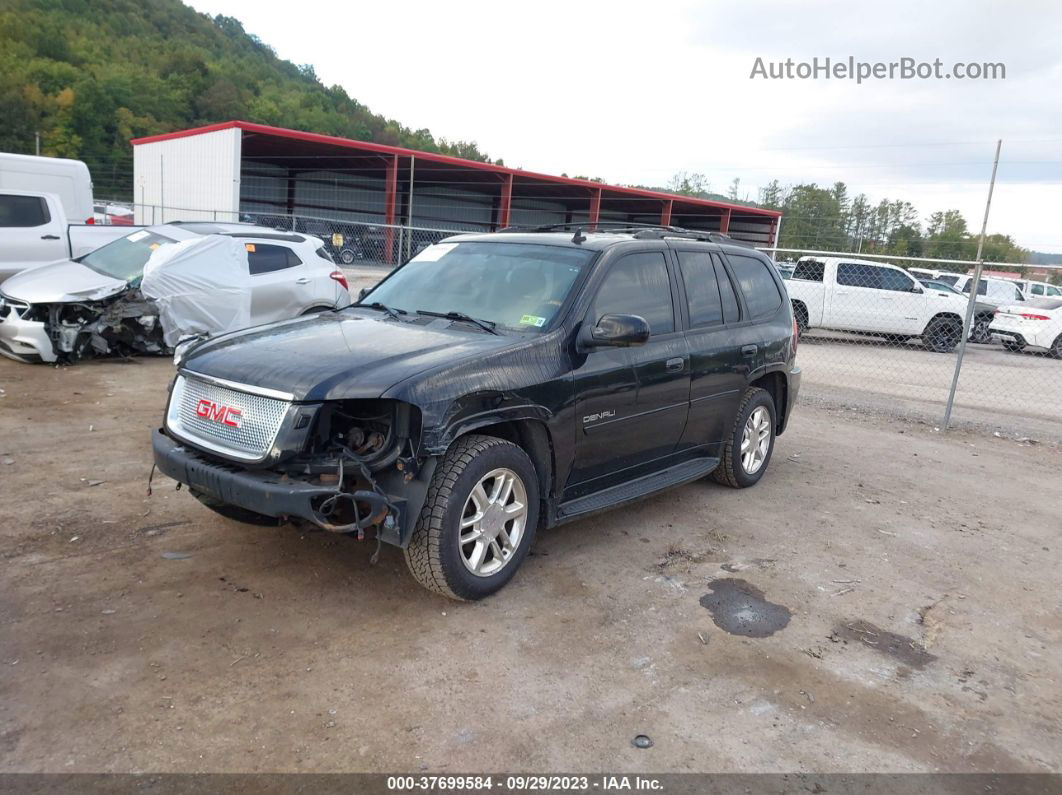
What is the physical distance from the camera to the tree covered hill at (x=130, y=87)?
202 feet

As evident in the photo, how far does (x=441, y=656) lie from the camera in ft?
11.3

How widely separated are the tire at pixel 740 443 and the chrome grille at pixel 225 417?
11.1 ft

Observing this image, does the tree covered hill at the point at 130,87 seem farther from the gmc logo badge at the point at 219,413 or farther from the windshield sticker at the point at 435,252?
the gmc logo badge at the point at 219,413

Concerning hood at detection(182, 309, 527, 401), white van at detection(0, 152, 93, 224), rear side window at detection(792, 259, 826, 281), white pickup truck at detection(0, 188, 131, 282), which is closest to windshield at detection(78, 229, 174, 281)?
white pickup truck at detection(0, 188, 131, 282)

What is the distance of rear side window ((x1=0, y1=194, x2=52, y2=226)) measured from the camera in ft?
35.4

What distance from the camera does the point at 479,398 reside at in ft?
12.4

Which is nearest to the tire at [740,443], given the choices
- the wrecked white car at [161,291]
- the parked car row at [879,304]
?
the wrecked white car at [161,291]

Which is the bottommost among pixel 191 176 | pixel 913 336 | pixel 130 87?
pixel 913 336

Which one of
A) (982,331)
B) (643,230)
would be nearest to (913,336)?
(982,331)

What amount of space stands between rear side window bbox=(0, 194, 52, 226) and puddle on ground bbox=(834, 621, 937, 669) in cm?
1153

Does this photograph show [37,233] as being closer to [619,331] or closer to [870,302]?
[619,331]

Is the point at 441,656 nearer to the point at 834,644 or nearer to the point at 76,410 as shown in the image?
the point at 834,644

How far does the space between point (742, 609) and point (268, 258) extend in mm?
7837

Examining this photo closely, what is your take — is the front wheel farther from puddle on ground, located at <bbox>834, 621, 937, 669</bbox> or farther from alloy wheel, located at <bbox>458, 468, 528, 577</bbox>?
alloy wheel, located at <bbox>458, 468, 528, 577</bbox>
